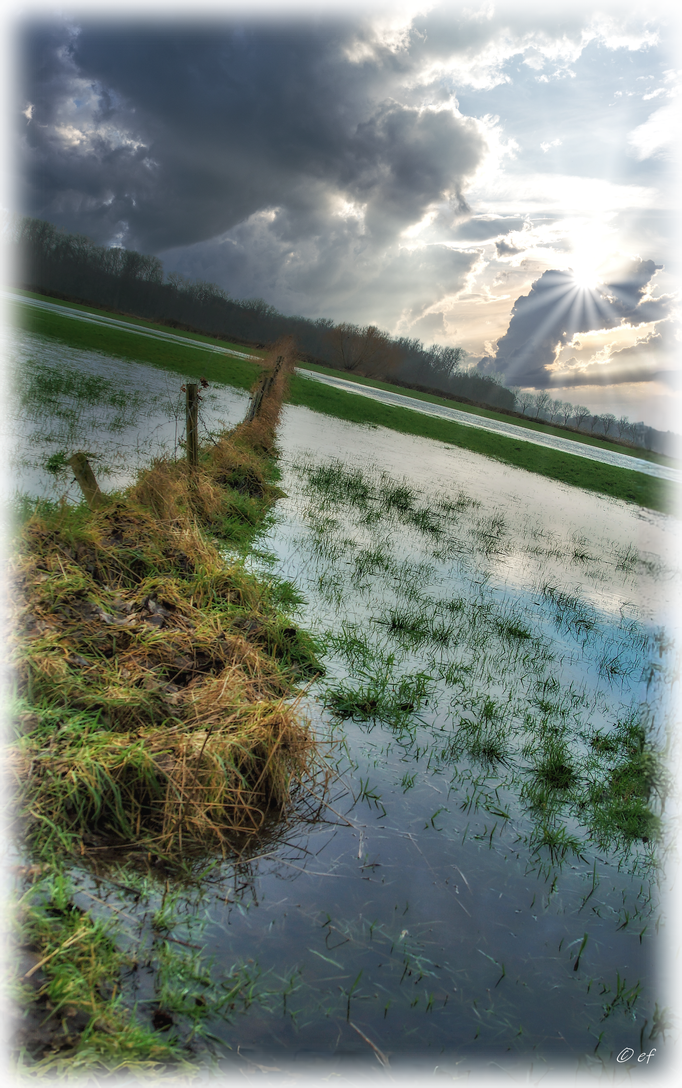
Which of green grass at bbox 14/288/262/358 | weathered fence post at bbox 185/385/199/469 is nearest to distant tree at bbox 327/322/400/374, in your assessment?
green grass at bbox 14/288/262/358

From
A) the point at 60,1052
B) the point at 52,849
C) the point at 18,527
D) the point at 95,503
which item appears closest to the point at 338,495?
the point at 95,503

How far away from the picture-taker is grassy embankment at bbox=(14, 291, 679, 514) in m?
31.0

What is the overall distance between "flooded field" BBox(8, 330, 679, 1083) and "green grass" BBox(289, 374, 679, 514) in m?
25.1

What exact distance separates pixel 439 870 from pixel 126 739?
2.20 m

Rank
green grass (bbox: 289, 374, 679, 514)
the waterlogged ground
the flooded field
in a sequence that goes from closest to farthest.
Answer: the flooded field < the waterlogged ground < green grass (bbox: 289, 374, 679, 514)

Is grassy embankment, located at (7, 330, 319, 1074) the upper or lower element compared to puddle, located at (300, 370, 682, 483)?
lower

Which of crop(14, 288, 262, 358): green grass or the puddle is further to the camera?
crop(14, 288, 262, 358): green grass

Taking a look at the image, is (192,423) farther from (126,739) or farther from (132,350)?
(132,350)

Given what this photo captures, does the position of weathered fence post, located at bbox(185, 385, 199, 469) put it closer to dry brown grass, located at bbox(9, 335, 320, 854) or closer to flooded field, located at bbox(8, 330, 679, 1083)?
flooded field, located at bbox(8, 330, 679, 1083)

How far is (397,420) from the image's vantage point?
125 ft

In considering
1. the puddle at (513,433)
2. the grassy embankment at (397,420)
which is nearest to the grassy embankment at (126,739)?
Answer: the grassy embankment at (397,420)

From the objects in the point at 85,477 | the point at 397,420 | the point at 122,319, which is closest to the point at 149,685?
the point at 85,477

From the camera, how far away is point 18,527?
18.1ft

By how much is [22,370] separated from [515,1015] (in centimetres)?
1938
